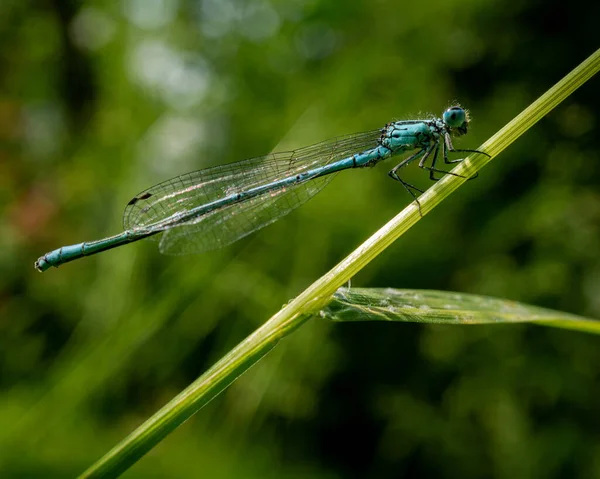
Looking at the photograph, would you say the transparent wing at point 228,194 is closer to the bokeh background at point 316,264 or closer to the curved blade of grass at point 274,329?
the bokeh background at point 316,264

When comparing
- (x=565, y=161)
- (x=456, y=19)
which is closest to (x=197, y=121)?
(x=456, y=19)

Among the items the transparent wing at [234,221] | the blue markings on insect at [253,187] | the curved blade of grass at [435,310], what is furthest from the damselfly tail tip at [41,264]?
the curved blade of grass at [435,310]

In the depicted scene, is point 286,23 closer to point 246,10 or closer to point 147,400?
point 246,10

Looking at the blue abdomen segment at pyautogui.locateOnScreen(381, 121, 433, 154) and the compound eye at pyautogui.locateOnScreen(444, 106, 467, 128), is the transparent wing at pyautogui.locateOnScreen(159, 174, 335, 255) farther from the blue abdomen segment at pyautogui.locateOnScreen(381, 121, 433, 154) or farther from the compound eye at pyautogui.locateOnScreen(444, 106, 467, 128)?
the compound eye at pyautogui.locateOnScreen(444, 106, 467, 128)

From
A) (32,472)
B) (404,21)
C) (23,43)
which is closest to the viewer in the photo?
(32,472)

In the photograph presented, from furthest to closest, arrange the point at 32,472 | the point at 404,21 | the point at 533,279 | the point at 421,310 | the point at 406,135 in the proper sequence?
the point at 404,21 < the point at 533,279 < the point at 406,135 < the point at 32,472 < the point at 421,310

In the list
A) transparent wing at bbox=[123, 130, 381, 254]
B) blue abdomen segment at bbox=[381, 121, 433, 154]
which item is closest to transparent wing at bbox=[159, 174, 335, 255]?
transparent wing at bbox=[123, 130, 381, 254]
